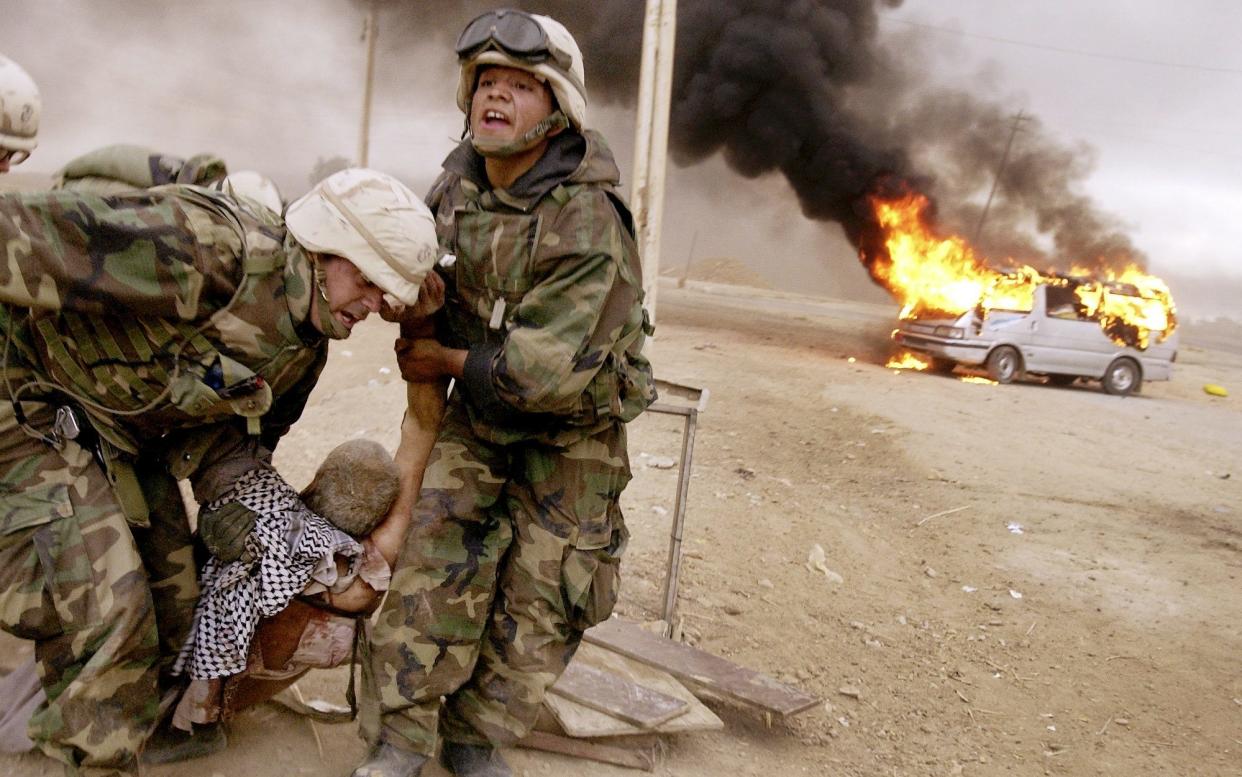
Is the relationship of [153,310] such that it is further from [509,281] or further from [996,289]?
[996,289]

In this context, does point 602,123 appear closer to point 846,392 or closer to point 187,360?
point 846,392

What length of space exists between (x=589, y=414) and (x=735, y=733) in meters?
1.71

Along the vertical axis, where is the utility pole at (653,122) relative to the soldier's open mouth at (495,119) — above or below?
above

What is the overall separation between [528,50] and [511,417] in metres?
1.01

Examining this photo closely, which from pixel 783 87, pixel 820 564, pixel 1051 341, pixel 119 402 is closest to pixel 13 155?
pixel 119 402

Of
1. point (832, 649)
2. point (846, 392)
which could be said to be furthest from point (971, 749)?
point (846, 392)

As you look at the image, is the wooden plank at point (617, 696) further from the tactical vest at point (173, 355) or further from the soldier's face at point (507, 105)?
the soldier's face at point (507, 105)

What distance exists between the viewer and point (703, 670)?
3.99m

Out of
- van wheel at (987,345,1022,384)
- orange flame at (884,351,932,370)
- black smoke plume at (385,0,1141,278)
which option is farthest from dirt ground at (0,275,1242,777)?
black smoke plume at (385,0,1141,278)

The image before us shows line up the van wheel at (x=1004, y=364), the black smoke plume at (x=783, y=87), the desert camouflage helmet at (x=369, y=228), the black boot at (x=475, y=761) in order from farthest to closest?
the black smoke plume at (x=783, y=87), the van wheel at (x=1004, y=364), the black boot at (x=475, y=761), the desert camouflage helmet at (x=369, y=228)

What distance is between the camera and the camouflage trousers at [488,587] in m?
2.73

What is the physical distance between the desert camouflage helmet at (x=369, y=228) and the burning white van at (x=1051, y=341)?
41.5ft

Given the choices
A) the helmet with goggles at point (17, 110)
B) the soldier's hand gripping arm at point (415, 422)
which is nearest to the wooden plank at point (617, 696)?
the soldier's hand gripping arm at point (415, 422)

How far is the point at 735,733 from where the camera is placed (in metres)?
3.87
